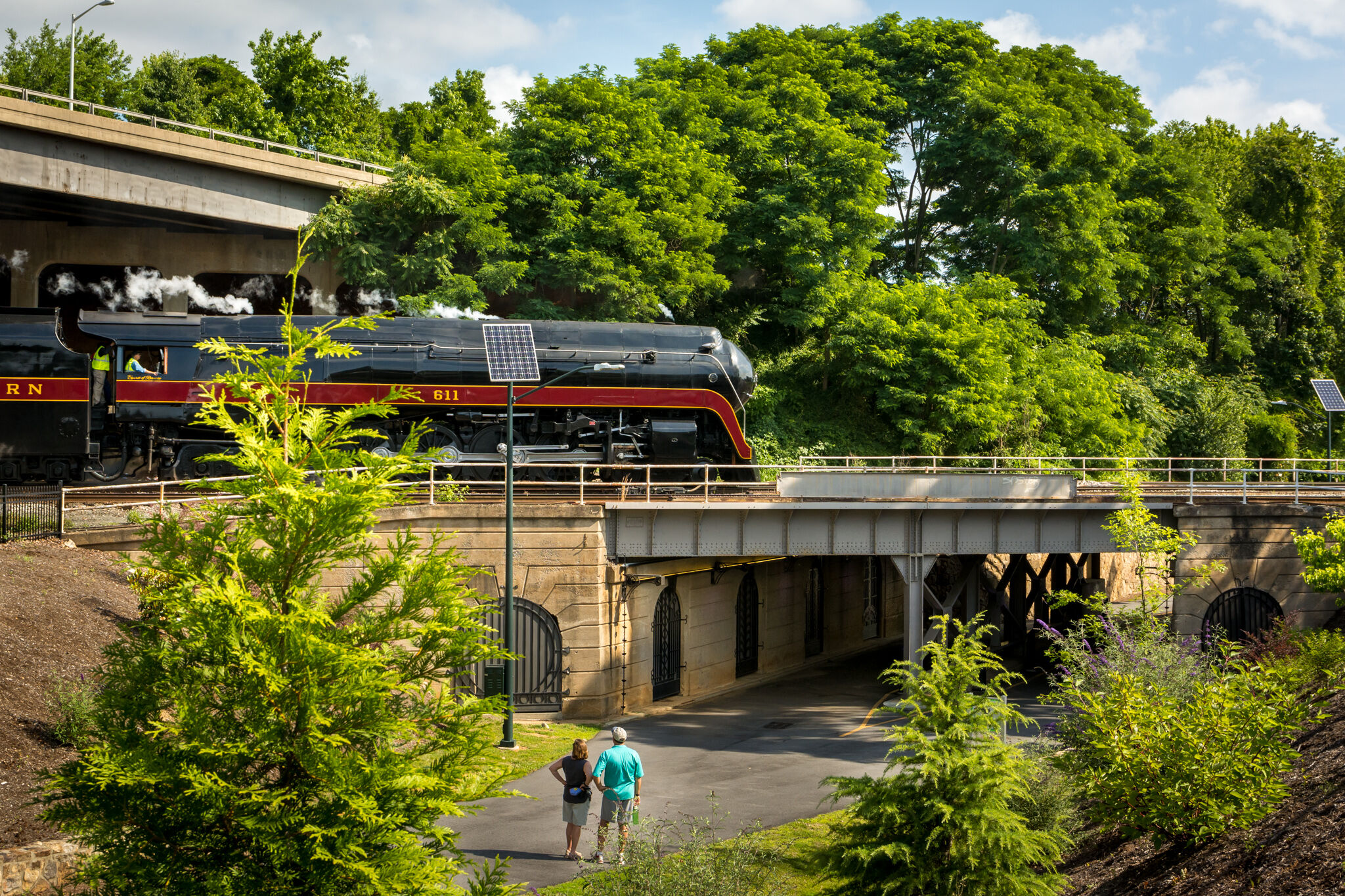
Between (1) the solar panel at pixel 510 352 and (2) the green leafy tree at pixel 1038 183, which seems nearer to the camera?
(1) the solar panel at pixel 510 352

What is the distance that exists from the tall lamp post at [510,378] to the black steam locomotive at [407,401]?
615mm

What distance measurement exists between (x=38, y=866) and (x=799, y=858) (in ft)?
30.5

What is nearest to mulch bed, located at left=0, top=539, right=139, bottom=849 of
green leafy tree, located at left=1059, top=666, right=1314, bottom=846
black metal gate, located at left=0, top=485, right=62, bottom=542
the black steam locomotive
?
black metal gate, located at left=0, top=485, right=62, bottom=542

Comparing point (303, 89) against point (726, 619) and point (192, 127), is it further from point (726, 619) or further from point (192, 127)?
point (726, 619)

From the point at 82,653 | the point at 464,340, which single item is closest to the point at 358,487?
the point at 82,653

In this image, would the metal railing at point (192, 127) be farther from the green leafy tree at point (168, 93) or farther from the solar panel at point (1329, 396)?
the solar panel at point (1329, 396)

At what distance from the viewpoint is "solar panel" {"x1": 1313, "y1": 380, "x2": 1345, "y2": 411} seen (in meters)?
35.4

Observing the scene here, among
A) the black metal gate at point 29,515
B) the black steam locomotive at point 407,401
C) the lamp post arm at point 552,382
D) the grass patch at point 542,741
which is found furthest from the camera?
the black steam locomotive at point 407,401

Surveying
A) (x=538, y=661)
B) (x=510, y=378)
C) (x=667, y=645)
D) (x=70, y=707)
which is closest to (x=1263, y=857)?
(x=70, y=707)

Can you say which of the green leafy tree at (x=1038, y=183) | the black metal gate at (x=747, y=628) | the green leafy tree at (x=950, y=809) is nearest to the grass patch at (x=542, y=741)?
the black metal gate at (x=747, y=628)

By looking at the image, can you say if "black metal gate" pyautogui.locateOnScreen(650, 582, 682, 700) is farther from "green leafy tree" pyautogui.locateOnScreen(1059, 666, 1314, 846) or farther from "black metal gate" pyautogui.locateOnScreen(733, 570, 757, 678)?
"green leafy tree" pyautogui.locateOnScreen(1059, 666, 1314, 846)

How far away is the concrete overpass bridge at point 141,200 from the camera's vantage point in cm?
3259

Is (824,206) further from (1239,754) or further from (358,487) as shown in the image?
(358,487)

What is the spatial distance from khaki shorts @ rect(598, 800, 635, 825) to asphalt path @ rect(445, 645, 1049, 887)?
3.18 feet
